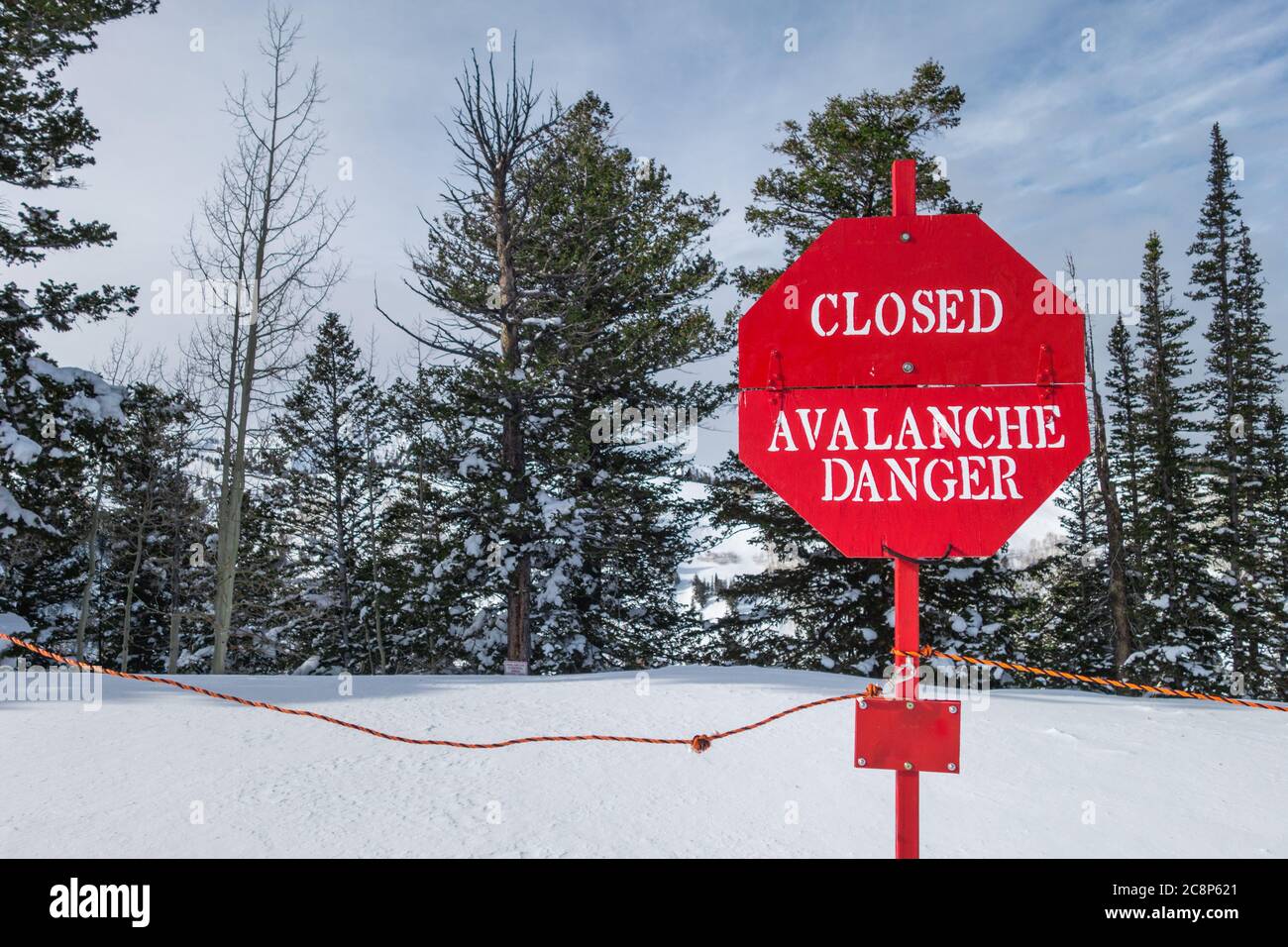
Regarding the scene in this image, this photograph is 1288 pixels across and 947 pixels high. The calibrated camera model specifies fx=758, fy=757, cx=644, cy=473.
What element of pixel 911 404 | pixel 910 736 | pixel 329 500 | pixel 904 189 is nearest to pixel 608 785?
pixel 910 736

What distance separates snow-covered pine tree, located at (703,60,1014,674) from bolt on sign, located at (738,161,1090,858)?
12.1 m

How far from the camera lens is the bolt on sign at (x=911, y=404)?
2842mm

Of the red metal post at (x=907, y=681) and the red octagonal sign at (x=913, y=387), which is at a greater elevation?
the red octagonal sign at (x=913, y=387)

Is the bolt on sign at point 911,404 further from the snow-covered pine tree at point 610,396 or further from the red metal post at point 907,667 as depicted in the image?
the snow-covered pine tree at point 610,396

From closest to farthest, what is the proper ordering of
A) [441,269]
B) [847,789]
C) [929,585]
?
[847,789]
[929,585]
[441,269]

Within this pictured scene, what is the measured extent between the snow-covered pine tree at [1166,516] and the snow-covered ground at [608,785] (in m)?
16.1

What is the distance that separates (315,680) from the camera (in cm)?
860

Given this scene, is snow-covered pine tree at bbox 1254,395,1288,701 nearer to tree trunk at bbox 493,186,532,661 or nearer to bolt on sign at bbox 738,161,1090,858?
tree trunk at bbox 493,186,532,661

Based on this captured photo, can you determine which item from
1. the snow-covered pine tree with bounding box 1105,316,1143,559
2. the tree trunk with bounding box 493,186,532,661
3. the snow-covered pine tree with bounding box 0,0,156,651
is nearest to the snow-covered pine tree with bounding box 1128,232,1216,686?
the snow-covered pine tree with bounding box 1105,316,1143,559

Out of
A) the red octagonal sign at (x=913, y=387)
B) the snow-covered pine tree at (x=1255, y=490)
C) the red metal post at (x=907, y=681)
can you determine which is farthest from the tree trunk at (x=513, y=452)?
the snow-covered pine tree at (x=1255, y=490)
